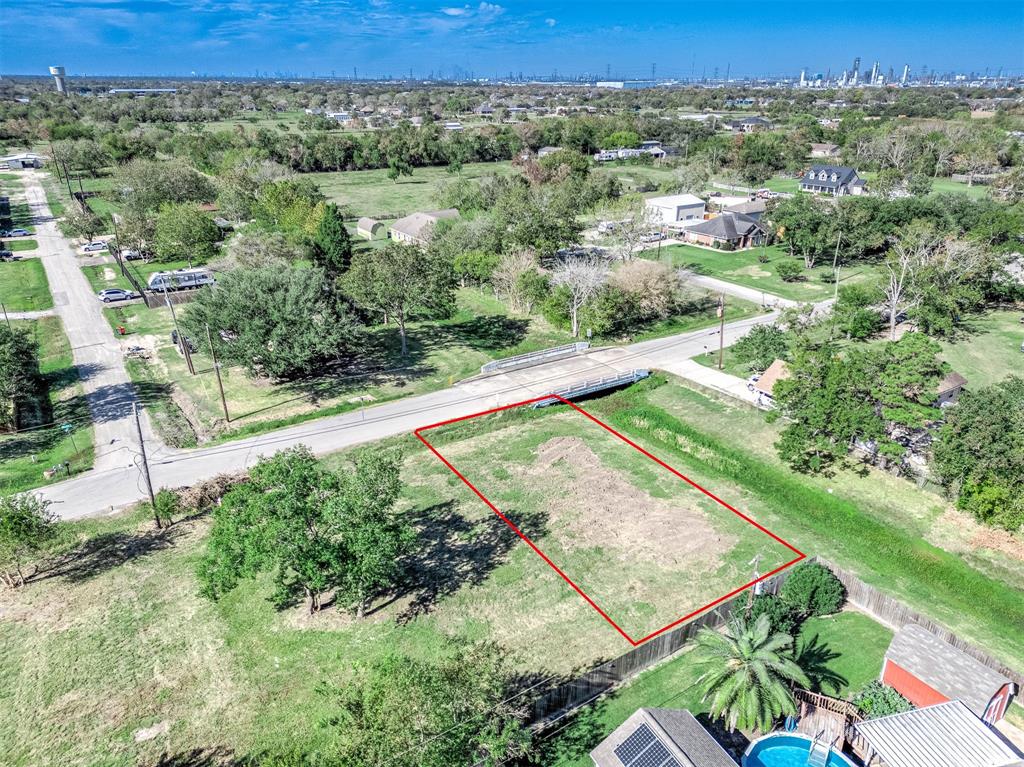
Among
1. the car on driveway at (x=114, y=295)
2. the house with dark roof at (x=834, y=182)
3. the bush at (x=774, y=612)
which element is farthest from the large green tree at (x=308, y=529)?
the house with dark roof at (x=834, y=182)

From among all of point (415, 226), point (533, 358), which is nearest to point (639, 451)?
point (533, 358)

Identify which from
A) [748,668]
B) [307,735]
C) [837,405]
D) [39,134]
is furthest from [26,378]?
[39,134]

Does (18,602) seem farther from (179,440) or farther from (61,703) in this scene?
(179,440)

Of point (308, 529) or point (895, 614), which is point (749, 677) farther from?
point (308, 529)

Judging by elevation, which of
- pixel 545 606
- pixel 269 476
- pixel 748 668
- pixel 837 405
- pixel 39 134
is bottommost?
pixel 545 606

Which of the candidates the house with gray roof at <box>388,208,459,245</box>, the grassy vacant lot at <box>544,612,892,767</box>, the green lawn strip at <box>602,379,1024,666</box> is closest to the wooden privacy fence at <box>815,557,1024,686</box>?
the grassy vacant lot at <box>544,612,892,767</box>

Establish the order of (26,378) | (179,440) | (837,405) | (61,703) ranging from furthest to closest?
(26,378), (179,440), (837,405), (61,703)

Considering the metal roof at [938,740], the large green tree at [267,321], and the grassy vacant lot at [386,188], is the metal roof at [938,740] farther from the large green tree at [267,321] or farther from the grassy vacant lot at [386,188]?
the grassy vacant lot at [386,188]
